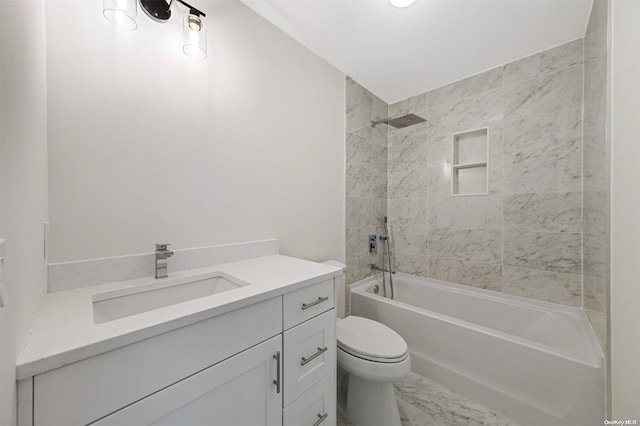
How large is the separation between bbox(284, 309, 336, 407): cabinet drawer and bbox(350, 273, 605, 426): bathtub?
3.14 ft

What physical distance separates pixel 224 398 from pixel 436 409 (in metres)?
1.41

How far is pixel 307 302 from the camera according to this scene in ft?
3.20

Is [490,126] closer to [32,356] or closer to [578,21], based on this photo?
[578,21]

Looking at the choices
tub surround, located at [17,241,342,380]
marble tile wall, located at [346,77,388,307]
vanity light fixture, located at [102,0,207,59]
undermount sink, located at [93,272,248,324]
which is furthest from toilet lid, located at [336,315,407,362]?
vanity light fixture, located at [102,0,207,59]

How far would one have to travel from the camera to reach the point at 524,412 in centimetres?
132

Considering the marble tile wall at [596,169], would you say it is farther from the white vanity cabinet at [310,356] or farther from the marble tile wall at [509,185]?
the white vanity cabinet at [310,356]

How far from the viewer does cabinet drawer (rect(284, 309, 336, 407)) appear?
0.89m

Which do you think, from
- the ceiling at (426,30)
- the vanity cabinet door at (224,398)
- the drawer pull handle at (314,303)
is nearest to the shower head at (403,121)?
the ceiling at (426,30)

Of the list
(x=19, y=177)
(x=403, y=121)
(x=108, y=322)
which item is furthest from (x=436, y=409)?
(x=403, y=121)

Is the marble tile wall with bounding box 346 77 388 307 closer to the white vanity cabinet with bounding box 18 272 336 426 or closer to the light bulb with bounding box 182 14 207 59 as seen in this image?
the white vanity cabinet with bounding box 18 272 336 426

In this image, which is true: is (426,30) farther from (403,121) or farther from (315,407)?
(315,407)

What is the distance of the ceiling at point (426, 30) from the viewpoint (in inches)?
54.6

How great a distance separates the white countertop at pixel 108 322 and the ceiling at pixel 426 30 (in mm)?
1577

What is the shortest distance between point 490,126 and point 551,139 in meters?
0.42
